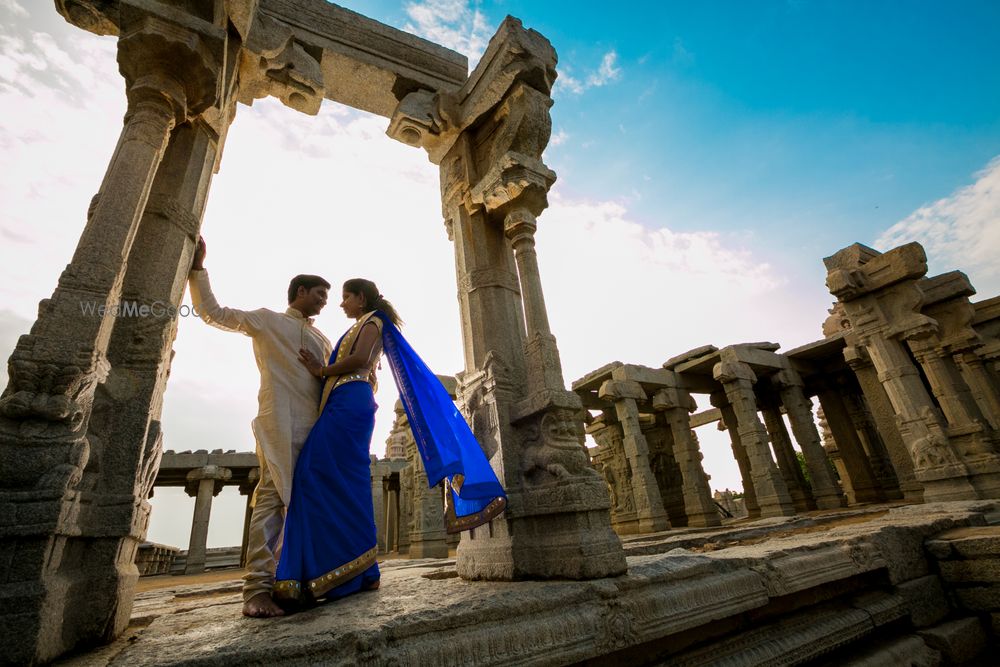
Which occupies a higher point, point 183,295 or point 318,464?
point 183,295

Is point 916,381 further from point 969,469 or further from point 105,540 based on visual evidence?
point 105,540

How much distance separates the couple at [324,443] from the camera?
2232mm

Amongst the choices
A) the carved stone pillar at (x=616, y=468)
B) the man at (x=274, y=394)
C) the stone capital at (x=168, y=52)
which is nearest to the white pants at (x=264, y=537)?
the man at (x=274, y=394)

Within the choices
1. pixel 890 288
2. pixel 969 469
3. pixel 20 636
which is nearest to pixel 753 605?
pixel 20 636

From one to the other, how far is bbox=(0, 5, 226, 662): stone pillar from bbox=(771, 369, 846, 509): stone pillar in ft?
47.3

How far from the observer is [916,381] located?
7.91 meters

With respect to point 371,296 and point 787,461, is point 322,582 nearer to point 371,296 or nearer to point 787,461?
point 371,296

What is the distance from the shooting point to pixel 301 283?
9.43 feet

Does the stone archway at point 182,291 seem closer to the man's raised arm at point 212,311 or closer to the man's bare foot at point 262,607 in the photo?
the man's raised arm at point 212,311

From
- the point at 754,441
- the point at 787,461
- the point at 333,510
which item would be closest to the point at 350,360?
the point at 333,510

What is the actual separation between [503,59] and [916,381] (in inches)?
355

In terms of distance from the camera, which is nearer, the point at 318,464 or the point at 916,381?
the point at 318,464

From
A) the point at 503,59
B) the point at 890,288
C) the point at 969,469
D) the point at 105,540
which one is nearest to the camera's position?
the point at 105,540

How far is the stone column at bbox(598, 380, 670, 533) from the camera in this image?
423 inches
